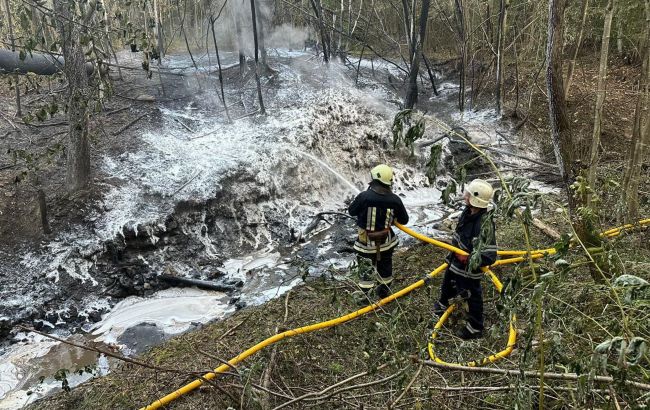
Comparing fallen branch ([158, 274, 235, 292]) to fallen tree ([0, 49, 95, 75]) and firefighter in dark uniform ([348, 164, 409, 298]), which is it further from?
fallen tree ([0, 49, 95, 75])

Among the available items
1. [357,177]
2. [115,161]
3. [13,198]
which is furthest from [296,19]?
[13,198]

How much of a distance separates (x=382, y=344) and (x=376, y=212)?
1.29 metres

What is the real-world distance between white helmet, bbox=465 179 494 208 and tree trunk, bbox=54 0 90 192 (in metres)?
4.45

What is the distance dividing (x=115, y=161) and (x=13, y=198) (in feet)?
5.52

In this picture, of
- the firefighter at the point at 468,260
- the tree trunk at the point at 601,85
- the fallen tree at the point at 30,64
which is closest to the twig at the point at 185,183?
the fallen tree at the point at 30,64

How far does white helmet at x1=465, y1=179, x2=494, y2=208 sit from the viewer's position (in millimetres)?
4191

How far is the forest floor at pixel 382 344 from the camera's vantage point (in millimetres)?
2303

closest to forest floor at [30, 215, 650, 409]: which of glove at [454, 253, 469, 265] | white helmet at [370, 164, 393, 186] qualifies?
glove at [454, 253, 469, 265]

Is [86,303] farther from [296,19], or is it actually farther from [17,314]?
[296,19]

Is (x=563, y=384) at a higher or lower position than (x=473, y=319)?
higher

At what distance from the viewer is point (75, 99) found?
6125 millimetres

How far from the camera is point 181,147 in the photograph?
30.4 ft

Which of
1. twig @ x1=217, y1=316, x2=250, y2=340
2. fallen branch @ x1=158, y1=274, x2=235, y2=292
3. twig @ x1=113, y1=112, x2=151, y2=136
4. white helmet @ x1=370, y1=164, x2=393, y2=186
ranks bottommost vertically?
fallen branch @ x1=158, y1=274, x2=235, y2=292

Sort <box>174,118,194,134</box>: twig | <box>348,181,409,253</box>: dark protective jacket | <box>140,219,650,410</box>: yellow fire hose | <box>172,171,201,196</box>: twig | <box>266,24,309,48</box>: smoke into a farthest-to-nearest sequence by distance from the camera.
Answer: <box>266,24,309,48</box>: smoke, <box>174,118,194,134</box>: twig, <box>172,171,201,196</box>: twig, <box>348,181,409,253</box>: dark protective jacket, <box>140,219,650,410</box>: yellow fire hose
